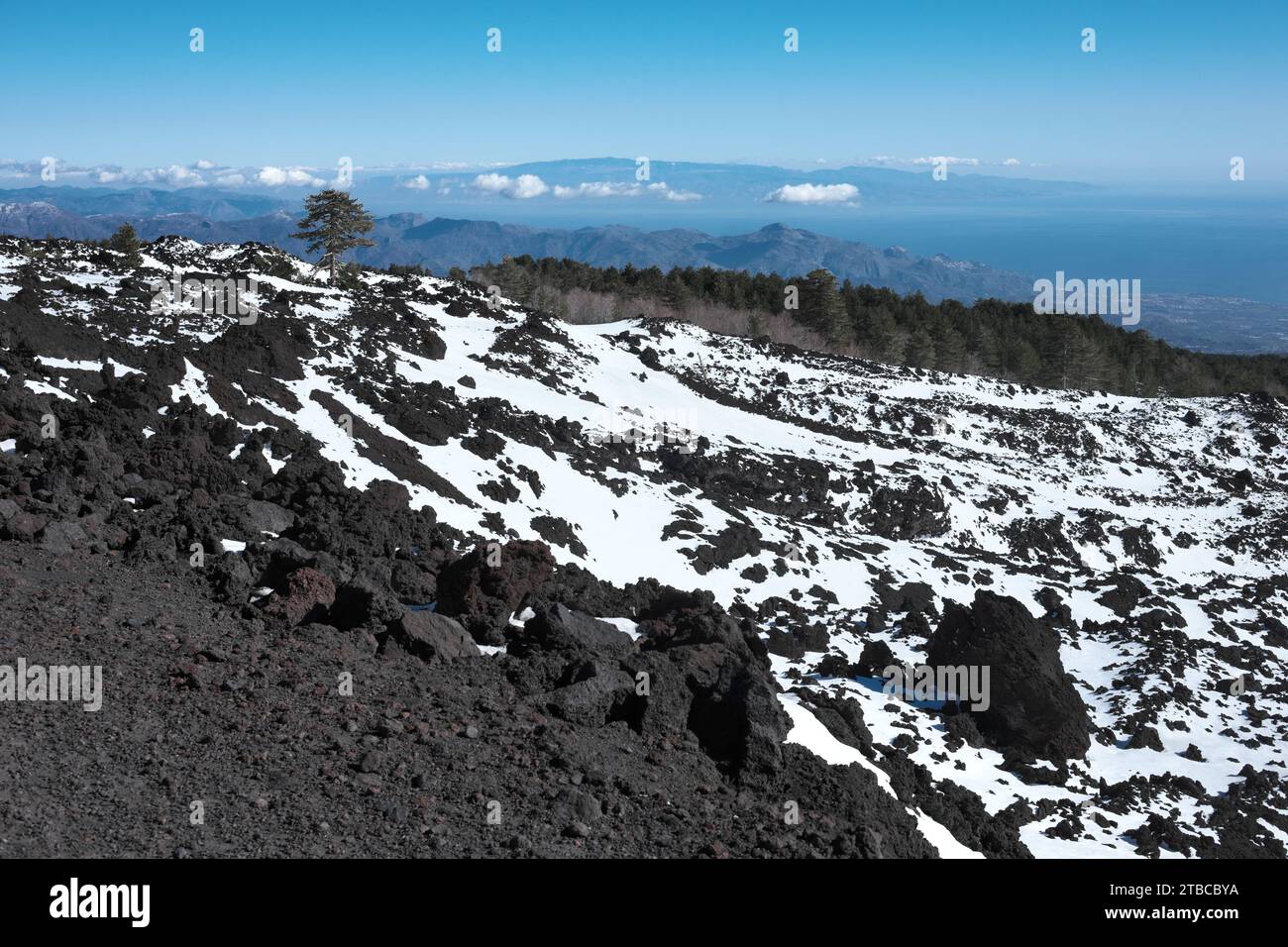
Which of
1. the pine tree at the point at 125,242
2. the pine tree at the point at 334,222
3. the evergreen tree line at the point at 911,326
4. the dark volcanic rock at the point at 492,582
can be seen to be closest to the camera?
the dark volcanic rock at the point at 492,582

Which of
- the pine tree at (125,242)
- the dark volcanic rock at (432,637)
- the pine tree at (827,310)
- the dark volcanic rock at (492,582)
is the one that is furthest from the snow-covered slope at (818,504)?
the pine tree at (827,310)

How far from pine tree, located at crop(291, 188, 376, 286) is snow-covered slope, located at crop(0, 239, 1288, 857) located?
18.5 ft

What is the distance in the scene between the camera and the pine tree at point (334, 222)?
43.7 meters

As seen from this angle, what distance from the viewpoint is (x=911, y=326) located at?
73312 mm

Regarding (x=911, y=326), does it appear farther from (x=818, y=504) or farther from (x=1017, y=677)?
(x=1017, y=677)

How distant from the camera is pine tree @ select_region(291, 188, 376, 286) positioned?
143ft

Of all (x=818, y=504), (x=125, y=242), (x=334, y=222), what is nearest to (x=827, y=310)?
(x=334, y=222)

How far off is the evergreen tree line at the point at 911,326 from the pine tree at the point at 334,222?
1360 centimetres

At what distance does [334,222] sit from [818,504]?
3064 cm

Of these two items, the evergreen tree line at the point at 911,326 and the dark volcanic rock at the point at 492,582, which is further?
the evergreen tree line at the point at 911,326

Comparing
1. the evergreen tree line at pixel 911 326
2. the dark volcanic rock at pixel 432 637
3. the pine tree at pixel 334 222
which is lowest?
the dark volcanic rock at pixel 432 637

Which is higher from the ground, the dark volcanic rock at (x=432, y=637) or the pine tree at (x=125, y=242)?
the pine tree at (x=125, y=242)

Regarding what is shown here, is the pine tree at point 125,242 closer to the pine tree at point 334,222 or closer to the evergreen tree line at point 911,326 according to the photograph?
the pine tree at point 334,222
